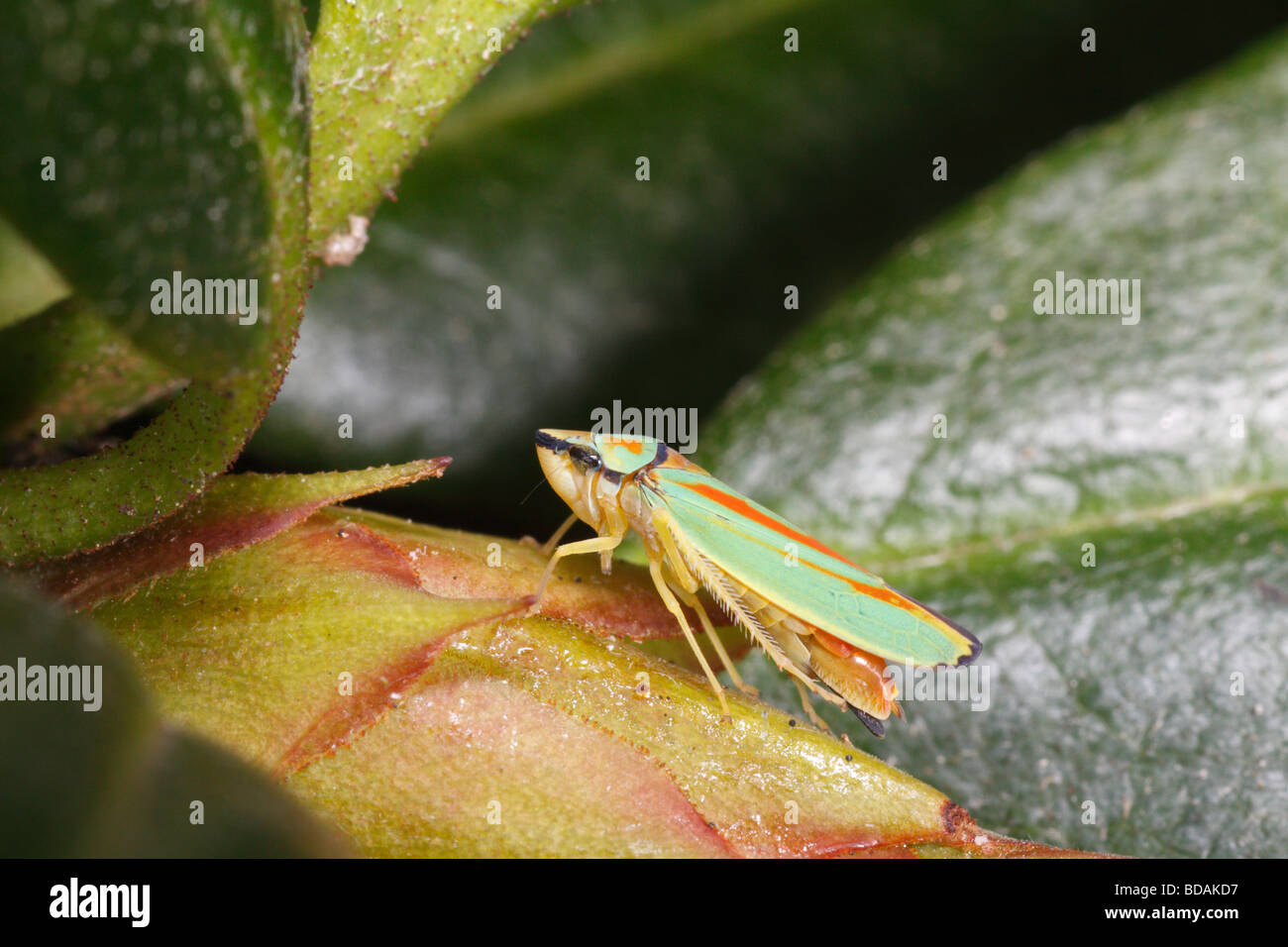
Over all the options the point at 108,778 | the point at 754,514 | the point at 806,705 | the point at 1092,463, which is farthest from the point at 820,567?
the point at 108,778

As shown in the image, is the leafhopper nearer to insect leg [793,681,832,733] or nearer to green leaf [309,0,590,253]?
insect leg [793,681,832,733]

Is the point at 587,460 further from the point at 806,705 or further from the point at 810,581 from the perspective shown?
the point at 806,705

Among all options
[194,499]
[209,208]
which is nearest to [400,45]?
[209,208]

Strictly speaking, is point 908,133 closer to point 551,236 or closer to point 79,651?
point 551,236

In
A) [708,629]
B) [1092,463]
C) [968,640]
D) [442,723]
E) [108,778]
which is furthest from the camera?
[1092,463]

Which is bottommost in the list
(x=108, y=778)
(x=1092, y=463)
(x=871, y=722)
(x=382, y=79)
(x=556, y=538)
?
(x=871, y=722)

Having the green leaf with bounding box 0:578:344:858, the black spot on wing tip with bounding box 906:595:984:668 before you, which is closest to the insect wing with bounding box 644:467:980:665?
the black spot on wing tip with bounding box 906:595:984:668
